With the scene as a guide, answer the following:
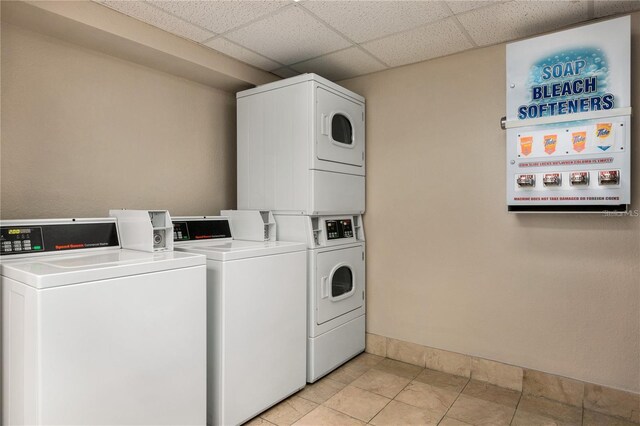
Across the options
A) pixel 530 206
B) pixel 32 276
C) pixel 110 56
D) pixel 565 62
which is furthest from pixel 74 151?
pixel 565 62

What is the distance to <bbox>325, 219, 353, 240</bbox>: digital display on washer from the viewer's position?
2.96 metres

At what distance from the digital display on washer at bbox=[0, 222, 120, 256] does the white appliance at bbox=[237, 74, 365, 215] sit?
1.10 meters

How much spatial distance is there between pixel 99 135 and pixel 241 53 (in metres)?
1.15

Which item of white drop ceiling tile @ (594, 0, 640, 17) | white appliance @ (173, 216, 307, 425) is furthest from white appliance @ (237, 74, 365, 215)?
white drop ceiling tile @ (594, 0, 640, 17)

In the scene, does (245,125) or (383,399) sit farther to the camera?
(245,125)

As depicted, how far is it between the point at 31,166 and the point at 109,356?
50.7 inches

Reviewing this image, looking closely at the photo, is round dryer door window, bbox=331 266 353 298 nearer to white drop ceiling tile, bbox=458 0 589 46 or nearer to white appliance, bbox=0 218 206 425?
white appliance, bbox=0 218 206 425

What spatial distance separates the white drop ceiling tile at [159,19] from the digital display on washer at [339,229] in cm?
156

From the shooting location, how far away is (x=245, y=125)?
311 cm

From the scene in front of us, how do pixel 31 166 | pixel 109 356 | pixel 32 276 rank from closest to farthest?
1. pixel 32 276
2. pixel 109 356
3. pixel 31 166

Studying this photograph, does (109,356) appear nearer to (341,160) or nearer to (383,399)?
(383,399)

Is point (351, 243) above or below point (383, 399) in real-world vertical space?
above

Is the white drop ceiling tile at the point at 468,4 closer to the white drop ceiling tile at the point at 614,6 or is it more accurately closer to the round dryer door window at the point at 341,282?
the white drop ceiling tile at the point at 614,6

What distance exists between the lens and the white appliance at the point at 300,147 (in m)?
2.76
